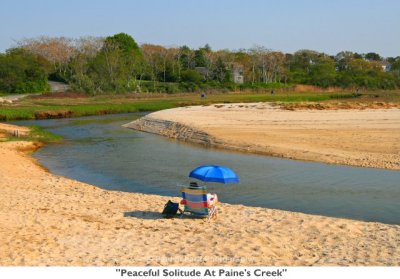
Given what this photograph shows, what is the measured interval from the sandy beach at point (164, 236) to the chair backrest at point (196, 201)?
325mm

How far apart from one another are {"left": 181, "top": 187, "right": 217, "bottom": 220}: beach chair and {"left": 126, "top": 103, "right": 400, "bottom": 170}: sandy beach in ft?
42.6

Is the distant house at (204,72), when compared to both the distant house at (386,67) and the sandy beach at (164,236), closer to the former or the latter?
the distant house at (386,67)

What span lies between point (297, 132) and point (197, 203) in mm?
21829

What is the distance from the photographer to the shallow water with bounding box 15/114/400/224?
16.8 meters

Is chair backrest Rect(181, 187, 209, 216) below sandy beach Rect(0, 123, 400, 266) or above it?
above

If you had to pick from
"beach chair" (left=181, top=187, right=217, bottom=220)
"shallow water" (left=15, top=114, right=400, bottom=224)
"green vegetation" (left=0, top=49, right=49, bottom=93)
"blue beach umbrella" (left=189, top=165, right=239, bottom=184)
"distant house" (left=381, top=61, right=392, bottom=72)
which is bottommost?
"shallow water" (left=15, top=114, right=400, bottom=224)

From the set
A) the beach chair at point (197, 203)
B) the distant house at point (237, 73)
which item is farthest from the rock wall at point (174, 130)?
the distant house at point (237, 73)

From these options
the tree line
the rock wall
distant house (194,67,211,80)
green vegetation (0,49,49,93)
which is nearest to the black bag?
the rock wall

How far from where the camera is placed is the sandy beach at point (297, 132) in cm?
2644

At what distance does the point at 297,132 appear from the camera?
3412 centimetres

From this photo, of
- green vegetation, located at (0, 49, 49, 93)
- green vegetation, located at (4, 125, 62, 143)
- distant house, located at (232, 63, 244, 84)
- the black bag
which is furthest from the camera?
distant house, located at (232, 63, 244, 84)

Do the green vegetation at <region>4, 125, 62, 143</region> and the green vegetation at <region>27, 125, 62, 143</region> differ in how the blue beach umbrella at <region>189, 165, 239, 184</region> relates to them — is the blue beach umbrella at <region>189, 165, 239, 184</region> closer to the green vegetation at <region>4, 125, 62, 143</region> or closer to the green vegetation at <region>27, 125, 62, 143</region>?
the green vegetation at <region>4, 125, 62, 143</region>

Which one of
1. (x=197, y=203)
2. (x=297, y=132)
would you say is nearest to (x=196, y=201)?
(x=197, y=203)

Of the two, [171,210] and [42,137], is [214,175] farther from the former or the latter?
[42,137]
